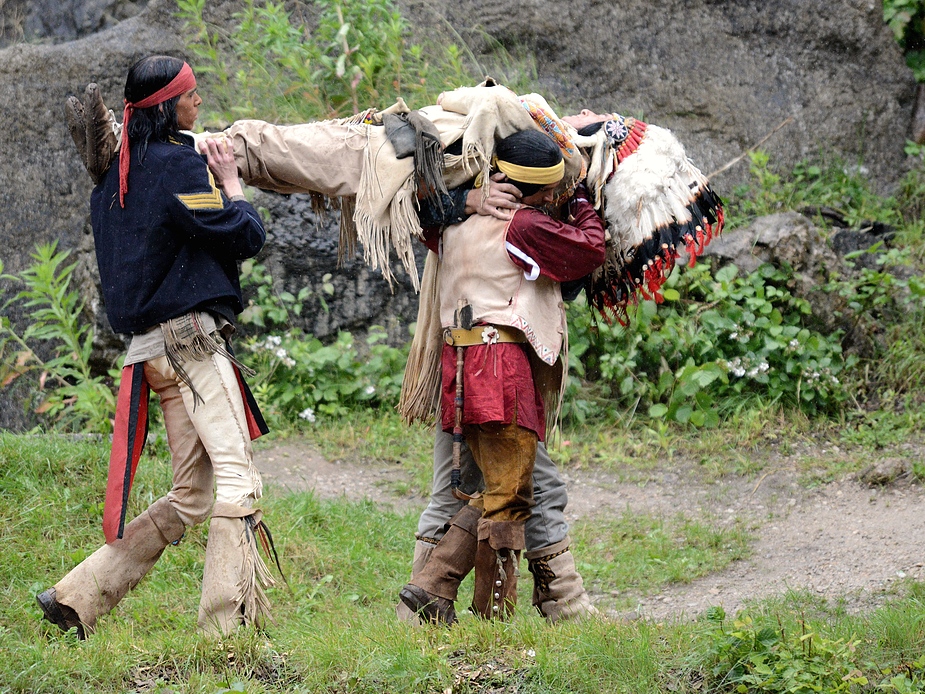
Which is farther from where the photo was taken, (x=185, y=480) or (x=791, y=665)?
(x=185, y=480)

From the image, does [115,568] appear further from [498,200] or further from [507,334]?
[498,200]

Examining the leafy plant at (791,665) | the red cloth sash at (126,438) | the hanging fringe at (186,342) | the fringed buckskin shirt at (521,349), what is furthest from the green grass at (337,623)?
the hanging fringe at (186,342)

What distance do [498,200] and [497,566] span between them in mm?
1248

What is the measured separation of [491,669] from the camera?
10.6ft

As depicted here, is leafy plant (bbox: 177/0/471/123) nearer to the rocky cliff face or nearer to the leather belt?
the rocky cliff face

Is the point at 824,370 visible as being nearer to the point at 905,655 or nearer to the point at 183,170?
the point at 905,655

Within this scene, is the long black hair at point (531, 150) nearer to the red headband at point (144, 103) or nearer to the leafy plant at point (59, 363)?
the red headband at point (144, 103)

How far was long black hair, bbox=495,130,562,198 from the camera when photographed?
11.5 feet

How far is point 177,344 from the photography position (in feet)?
11.2

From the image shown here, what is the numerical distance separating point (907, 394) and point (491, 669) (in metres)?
4.15

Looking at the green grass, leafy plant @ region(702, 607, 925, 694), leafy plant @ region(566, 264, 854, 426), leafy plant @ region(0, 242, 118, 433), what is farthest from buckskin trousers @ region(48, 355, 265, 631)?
leafy plant @ region(566, 264, 854, 426)

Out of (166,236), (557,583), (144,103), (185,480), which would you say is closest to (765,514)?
(557,583)

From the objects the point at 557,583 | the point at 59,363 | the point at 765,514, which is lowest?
the point at 765,514

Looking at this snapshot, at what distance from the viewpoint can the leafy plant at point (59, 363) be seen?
18.9 ft
